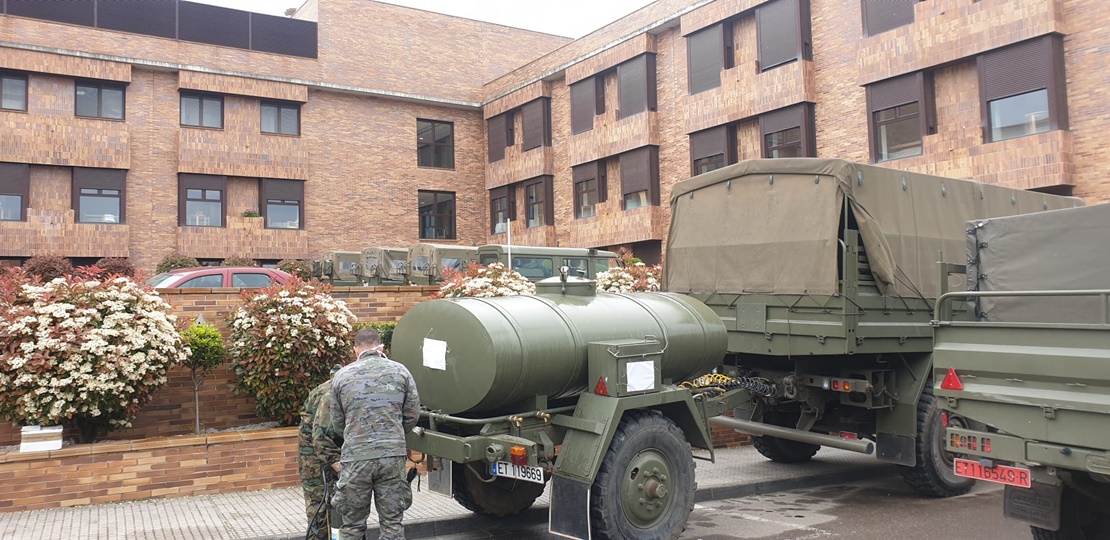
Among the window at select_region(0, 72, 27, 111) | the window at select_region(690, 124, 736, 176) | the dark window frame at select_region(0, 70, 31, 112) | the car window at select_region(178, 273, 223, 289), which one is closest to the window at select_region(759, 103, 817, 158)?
the window at select_region(690, 124, 736, 176)

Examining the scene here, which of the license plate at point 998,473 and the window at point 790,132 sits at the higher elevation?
the window at point 790,132

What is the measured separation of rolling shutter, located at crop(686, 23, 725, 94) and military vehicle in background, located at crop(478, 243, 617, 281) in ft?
32.5

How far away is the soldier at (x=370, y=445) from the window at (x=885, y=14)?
61.6 feet

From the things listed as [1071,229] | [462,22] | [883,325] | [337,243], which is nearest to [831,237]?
[883,325]

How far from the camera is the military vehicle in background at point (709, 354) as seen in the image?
5.84 metres

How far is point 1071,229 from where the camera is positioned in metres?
6.02

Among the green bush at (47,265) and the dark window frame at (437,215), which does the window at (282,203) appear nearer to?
the dark window frame at (437,215)

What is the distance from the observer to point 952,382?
561cm

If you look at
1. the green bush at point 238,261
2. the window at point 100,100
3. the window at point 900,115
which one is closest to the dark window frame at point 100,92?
the window at point 100,100

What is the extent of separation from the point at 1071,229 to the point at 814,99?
56.9 feet

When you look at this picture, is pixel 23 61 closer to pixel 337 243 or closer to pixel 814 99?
pixel 337 243

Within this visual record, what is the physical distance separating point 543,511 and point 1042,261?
4765 millimetres

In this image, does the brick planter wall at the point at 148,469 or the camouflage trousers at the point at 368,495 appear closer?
the camouflage trousers at the point at 368,495

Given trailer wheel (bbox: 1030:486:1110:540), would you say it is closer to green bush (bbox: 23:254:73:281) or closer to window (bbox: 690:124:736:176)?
window (bbox: 690:124:736:176)
